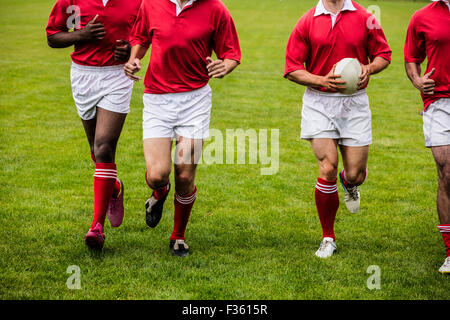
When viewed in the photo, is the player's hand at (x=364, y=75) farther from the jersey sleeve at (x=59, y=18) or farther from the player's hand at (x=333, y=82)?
the jersey sleeve at (x=59, y=18)

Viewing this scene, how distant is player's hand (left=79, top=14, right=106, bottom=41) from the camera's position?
552 cm

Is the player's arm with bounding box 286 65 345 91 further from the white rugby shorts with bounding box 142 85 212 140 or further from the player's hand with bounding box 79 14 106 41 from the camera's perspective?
the player's hand with bounding box 79 14 106 41

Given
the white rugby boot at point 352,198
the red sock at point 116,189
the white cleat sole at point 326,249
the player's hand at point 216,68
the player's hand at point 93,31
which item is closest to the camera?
the player's hand at point 216,68

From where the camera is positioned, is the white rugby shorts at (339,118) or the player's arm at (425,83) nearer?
the player's arm at (425,83)

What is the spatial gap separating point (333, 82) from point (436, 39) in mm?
1008

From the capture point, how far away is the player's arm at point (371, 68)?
17.4 feet

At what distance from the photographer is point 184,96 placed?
215 inches

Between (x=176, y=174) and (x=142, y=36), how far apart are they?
134 cm

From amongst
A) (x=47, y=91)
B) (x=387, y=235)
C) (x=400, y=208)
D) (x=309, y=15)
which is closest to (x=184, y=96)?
(x=309, y=15)

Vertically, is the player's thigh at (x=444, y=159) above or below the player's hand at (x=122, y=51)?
below

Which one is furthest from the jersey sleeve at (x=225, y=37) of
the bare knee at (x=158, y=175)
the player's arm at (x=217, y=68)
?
the bare knee at (x=158, y=175)

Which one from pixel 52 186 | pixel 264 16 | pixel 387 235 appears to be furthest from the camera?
pixel 264 16
